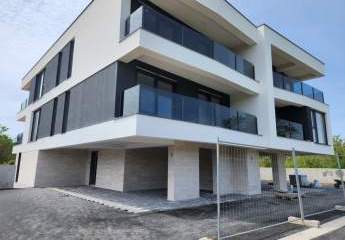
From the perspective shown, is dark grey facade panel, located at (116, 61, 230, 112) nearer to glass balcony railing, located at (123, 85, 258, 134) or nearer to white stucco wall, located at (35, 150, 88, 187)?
glass balcony railing, located at (123, 85, 258, 134)

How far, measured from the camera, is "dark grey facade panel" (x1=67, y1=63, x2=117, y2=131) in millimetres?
9922

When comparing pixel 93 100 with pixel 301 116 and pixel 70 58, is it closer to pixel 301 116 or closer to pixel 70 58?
pixel 70 58

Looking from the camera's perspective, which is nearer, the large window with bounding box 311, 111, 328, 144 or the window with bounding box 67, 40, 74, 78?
the window with bounding box 67, 40, 74, 78

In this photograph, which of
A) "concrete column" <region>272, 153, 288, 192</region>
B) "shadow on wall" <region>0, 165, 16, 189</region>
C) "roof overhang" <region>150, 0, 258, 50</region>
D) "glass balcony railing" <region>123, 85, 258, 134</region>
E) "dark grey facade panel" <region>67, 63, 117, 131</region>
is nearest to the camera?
A: "glass balcony railing" <region>123, 85, 258, 134</region>

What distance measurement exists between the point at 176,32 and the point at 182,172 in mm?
6307

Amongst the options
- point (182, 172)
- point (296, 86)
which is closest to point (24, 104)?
point (182, 172)

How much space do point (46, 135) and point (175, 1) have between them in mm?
11632

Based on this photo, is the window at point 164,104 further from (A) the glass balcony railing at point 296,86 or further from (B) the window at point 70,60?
(A) the glass balcony railing at point 296,86

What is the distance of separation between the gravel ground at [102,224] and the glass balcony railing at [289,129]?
6879mm

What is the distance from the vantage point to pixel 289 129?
15.5 metres

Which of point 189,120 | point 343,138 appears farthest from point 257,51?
point 343,138

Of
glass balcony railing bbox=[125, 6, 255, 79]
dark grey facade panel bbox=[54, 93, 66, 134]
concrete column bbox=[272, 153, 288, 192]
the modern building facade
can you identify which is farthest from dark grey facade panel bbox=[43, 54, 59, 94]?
concrete column bbox=[272, 153, 288, 192]

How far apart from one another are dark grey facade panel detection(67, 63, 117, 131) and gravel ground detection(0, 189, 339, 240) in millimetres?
3687

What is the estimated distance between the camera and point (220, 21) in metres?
13.2
